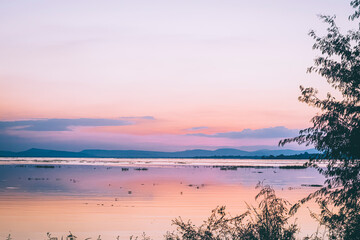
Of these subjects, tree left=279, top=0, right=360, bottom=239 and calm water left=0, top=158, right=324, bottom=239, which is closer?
tree left=279, top=0, right=360, bottom=239

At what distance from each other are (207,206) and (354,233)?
27109 mm

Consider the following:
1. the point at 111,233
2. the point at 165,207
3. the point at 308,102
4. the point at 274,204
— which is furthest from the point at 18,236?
the point at 308,102

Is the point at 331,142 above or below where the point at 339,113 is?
below

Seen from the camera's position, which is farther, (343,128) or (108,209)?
(108,209)

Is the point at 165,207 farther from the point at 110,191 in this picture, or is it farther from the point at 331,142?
the point at 331,142

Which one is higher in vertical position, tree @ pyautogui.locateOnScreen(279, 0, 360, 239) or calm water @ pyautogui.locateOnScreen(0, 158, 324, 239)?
tree @ pyautogui.locateOnScreen(279, 0, 360, 239)

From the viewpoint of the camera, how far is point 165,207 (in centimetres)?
3900

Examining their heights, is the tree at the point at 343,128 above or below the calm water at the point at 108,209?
above

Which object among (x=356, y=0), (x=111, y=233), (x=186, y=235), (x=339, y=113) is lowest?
(x=111, y=233)

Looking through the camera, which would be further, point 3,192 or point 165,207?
point 3,192

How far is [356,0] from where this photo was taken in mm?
14430

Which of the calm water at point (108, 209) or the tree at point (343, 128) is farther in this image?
the calm water at point (108, 209)

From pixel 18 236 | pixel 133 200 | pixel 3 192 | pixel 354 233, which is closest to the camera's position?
pixel 354 233

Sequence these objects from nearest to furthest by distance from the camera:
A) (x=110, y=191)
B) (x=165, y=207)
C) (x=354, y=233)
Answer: (x=354, y=233) → (x=165, y=207) → (x=110, y=191)
